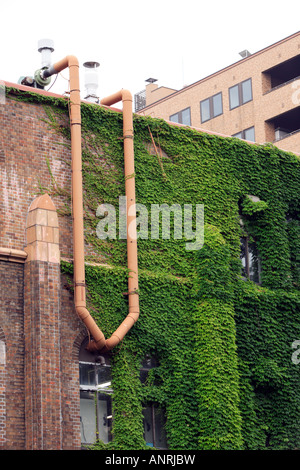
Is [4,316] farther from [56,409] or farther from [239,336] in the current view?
A: [239,336]

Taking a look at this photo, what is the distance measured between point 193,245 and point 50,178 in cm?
488

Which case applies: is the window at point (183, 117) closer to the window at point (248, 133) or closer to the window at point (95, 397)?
the window at point (248, 133)

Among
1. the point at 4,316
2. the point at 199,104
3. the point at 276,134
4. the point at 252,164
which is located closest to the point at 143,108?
the point at 199,104

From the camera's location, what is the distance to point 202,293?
30281 mm

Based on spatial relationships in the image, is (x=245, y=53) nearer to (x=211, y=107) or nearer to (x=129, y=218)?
(x=211, y=107)

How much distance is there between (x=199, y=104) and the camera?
60.3 m

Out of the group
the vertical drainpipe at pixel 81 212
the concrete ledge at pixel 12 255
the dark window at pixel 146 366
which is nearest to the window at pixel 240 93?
the vertical drainpipe at pixel 81 212

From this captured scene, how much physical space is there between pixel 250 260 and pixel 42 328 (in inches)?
365

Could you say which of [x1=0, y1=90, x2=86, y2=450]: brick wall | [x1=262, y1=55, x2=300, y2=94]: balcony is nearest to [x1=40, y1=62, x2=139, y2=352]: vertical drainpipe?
[x1=0, y1=90, x2=86, y2=450]: brick wall

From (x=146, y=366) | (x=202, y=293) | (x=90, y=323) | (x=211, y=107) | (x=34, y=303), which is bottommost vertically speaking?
(x=146, y=366)

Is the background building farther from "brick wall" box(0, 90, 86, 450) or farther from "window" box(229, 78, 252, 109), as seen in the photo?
"brick wall" box(0, 90, 86, 450)

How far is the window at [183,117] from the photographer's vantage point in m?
61.0

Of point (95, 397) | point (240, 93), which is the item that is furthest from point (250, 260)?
point (240, 93)

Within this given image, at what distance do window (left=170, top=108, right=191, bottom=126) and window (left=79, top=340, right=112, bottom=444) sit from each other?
112 feet
